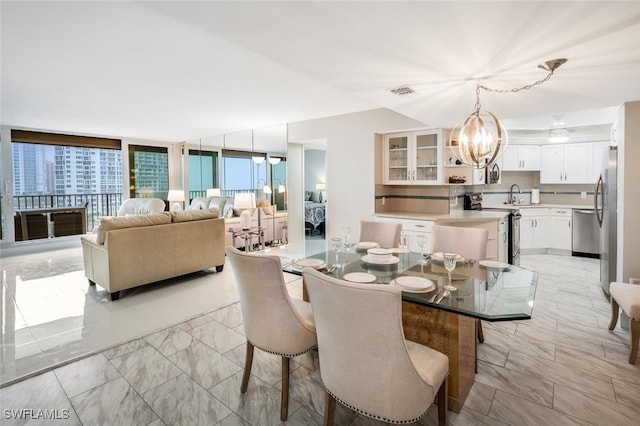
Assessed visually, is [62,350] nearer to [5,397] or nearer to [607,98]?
[5,397]

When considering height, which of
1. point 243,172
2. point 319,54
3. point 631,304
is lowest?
point 631,304

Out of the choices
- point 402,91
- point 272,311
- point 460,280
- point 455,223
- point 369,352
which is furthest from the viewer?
point 455,223

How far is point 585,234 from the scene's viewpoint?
563 centimetres

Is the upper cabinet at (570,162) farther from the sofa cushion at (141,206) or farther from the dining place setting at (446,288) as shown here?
the sofa cushion at (141,206)

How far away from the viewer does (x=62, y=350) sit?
8.61 feet

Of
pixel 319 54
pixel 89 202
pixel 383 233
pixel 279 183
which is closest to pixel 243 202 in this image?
pixel 279 183

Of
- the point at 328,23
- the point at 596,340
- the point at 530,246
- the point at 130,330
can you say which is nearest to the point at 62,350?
the point at 130,330

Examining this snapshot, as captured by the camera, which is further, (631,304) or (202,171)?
(202,171)

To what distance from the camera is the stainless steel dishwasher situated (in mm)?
5543

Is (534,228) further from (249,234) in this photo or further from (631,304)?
(249,234)

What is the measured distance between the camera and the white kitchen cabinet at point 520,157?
20.1 ft

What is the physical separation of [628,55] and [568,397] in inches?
83.2

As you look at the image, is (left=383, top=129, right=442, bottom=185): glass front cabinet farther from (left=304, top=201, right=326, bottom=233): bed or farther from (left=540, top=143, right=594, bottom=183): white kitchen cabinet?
(left=540, top=143, right=594, bottom=183): white kitchen cabinet

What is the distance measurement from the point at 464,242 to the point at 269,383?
1.95m
